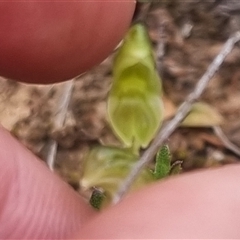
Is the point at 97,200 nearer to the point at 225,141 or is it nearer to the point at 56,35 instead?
the point at 56,35

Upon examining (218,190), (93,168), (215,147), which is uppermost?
(218,190)

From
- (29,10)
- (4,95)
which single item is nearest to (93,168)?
(29,10)

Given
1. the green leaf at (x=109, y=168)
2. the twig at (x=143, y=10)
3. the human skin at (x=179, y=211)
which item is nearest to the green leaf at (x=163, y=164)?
the green leaf at (x=109, y=168)

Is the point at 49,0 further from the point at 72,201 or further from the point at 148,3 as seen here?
the point at 148,3

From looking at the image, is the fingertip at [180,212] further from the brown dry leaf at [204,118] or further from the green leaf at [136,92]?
the brown dry leaf at [204,118]

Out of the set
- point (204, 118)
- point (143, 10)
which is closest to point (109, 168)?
point (204, 118)
